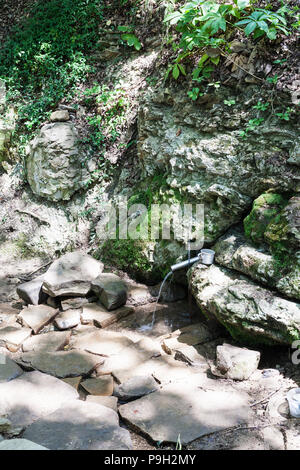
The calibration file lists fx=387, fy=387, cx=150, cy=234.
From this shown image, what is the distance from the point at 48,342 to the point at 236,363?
6.28 feet

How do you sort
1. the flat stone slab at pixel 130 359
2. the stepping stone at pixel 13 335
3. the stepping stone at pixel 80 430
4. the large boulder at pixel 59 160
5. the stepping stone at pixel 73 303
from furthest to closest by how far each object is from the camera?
the large boulder at pixel 59 160 < the stepping stone at pixel 73 303 < the stepping stone at pixel 13 335 < the flat stone slab at pixel 130 359 < the stepping stone at pixel 80 430

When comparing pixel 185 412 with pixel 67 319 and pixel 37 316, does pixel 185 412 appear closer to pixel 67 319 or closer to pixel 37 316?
pixel 67 319

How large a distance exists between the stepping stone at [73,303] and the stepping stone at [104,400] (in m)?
1.50

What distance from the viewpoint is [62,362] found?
359cm

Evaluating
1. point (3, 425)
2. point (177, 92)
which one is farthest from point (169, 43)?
point (3, 425)

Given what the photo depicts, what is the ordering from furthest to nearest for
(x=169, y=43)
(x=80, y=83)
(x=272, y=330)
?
(x=80, y=83)
(x=169, y=43)
(x=272, y=330)

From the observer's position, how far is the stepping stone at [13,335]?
3.96 metres

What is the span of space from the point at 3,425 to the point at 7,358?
1.01m

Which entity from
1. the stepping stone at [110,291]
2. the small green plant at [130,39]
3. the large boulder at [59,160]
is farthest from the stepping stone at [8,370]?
the small green plant at [130,39]

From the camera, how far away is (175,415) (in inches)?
110

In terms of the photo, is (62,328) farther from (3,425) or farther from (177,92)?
(177,92)

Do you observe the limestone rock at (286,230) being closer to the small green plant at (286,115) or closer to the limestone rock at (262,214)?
the limestone rock at (262,214)

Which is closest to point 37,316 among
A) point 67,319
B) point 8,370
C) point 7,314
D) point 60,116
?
point 67,319
